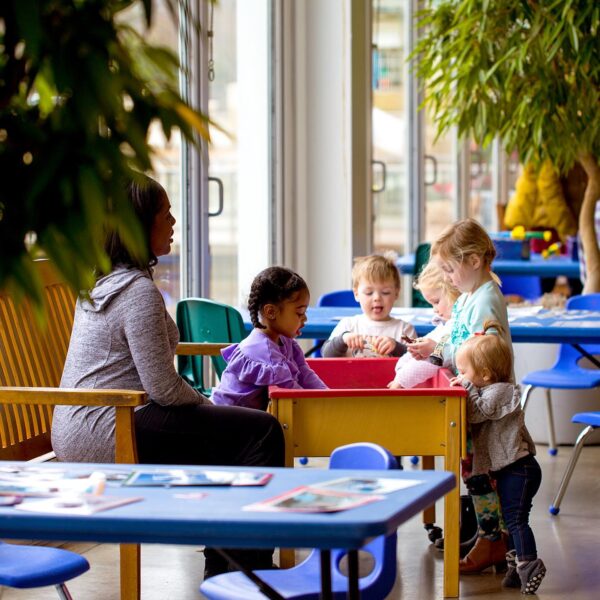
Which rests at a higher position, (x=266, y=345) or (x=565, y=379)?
(x=266, y=345)

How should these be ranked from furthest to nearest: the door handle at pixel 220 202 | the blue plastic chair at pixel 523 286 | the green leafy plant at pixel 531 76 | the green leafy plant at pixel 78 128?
the blue plastic chair at pixel 523 286 < the green leafy plant at pixel 531 76 < the door handle at pixel 220 202 < the green leafy plant at pixel 78 128

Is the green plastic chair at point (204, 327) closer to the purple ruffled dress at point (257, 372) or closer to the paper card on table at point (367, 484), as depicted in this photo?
the purple ruffled dress at point (257, 372)

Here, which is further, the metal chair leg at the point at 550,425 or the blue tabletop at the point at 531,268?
the blue tabletop at the point at 531,268

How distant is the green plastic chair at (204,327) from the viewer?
492cm

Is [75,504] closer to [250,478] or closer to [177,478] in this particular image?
[177,478]

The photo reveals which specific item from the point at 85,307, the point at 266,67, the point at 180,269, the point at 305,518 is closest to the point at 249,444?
the point at 85,307

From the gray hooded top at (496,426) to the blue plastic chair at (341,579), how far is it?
124 cm

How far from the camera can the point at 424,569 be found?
440 centimetres

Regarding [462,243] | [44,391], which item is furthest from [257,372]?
[462,243]

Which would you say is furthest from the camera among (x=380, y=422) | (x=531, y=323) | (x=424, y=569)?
(x=531, y=323)

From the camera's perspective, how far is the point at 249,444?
3.82m

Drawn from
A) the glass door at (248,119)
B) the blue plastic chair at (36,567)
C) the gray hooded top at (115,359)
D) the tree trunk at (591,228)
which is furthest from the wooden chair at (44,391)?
the tree trunk at (591,228)

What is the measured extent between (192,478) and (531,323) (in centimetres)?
308

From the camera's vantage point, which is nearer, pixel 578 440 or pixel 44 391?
pixel 44 391
